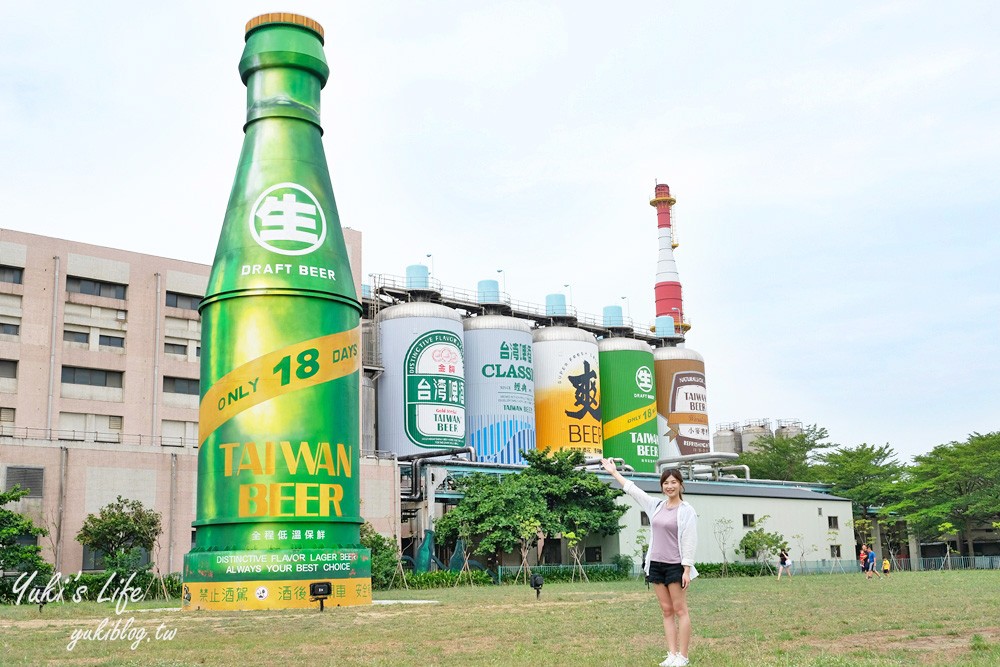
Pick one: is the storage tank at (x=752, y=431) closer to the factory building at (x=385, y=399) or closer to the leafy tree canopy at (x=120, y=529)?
the factory building at (x=385, y=399)

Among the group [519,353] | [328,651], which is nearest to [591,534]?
[519,353]

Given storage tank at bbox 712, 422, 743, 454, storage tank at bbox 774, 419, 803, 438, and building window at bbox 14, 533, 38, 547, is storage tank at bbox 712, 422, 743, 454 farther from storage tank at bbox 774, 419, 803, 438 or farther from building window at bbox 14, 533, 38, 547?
building window at bbox 14, 533, 38, 547

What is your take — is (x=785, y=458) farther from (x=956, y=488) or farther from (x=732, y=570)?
(x=732, y=570)

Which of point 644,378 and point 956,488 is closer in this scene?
point 956,488

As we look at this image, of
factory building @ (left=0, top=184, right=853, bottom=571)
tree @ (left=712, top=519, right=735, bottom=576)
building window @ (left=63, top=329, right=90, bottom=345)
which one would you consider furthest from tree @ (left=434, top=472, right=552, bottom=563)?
building window @ (left=63, top=329, right=90, bottom=345)

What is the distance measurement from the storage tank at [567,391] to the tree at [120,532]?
28914mm

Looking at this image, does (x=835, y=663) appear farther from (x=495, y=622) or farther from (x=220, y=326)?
(x=220, y=326)

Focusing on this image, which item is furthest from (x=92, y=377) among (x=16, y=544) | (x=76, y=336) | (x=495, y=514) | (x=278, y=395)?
(x=278, y=395)

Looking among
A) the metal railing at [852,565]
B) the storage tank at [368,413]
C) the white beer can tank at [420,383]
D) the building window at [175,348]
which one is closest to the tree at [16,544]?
the building window at [175,348]

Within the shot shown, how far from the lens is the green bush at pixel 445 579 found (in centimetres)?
4031

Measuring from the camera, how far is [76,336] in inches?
1962

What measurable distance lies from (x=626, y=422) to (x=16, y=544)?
40.3m

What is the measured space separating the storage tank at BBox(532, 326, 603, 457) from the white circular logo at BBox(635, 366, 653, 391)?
3279 millimetres

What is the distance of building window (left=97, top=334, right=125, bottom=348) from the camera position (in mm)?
50406
